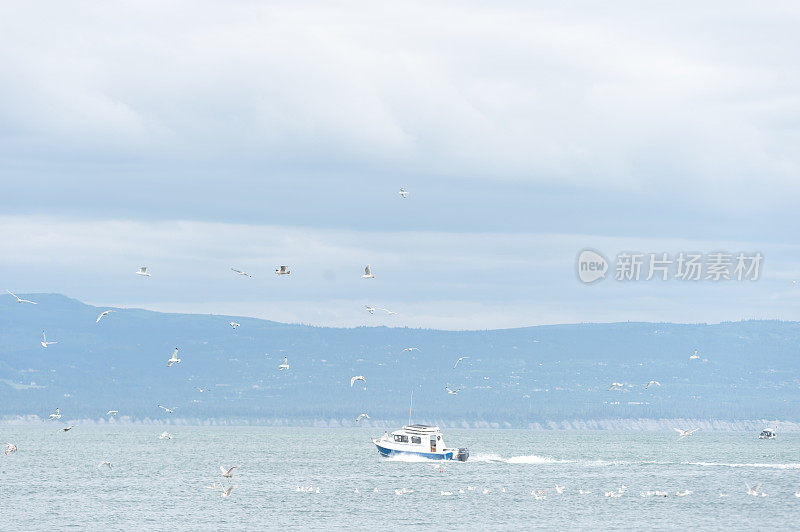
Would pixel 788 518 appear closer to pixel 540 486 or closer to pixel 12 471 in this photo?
pixel 540 486

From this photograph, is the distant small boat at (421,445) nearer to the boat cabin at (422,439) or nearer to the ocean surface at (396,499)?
the boat cabin at (422,439)

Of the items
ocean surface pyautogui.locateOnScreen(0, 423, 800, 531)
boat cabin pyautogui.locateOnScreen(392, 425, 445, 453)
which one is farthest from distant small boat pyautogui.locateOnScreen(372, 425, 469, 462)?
ocean surface pyautogui.locateOnScreen(0, 423, 800, 531)

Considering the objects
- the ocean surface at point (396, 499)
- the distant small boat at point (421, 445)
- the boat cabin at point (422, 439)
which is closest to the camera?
the ocean surface at point (396, 499)

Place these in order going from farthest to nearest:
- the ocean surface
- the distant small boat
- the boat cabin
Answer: the distant small boat < the boat cabin < the ocean surface

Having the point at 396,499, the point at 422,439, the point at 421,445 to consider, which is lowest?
the point at 396,499

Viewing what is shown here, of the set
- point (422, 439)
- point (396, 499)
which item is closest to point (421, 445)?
point (422, 439)

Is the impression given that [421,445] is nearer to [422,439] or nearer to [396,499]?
[422,439]

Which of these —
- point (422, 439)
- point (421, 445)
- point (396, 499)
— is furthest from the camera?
point (421, 445)

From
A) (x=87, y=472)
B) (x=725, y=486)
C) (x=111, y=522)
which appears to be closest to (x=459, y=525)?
(x=111, y=522)

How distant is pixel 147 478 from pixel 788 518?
82283 millimetres

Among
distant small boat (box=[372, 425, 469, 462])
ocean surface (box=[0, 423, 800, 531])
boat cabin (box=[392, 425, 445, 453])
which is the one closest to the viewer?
ocean surface (box=[0, 423, 800, 531])

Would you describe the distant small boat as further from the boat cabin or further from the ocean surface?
the ocean surface

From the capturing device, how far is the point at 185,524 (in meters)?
105

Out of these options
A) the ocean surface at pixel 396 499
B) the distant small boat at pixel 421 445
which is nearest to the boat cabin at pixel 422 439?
the distant small boat at pixel 421 445
